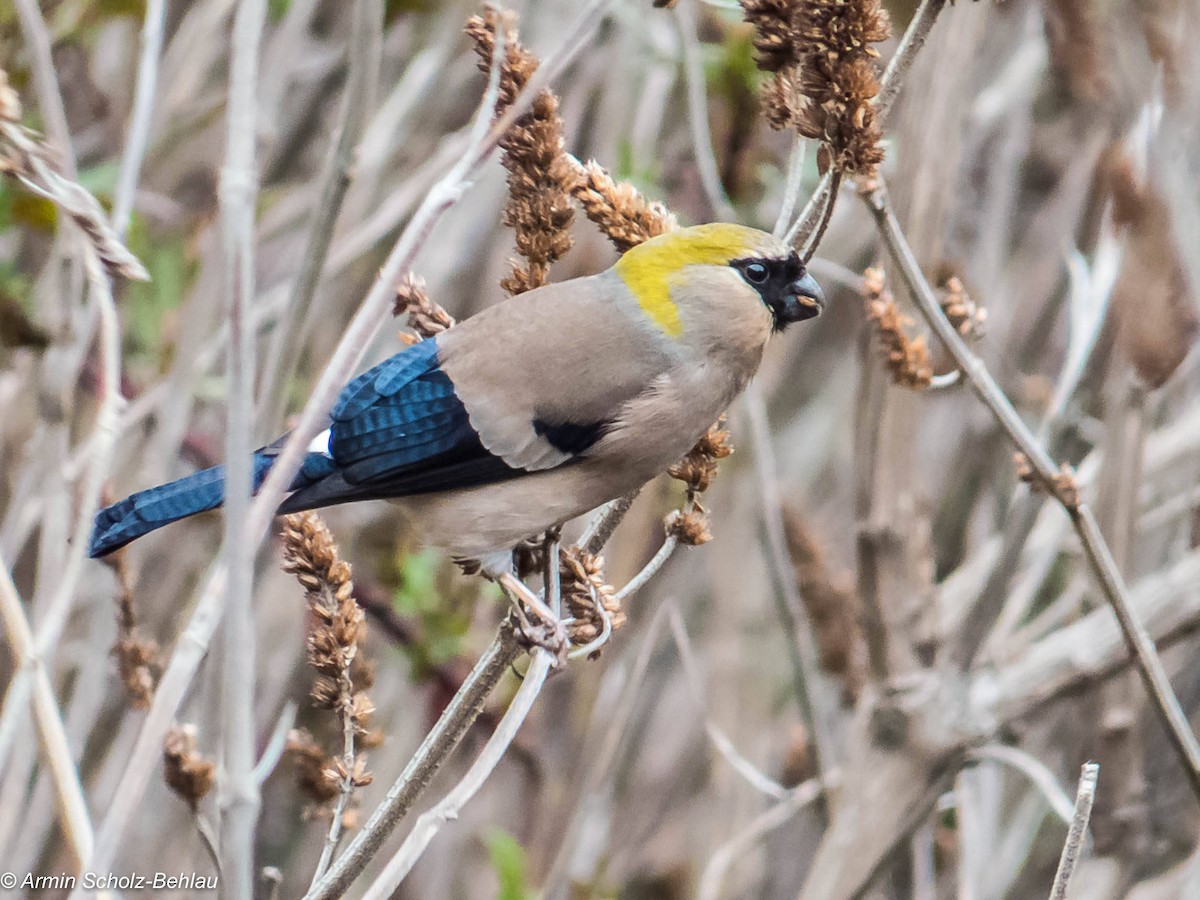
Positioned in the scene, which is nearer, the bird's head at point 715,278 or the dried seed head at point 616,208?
the dried seed head at point 616,208

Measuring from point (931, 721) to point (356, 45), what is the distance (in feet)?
7.63

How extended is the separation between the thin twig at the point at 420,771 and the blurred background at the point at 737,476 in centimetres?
54

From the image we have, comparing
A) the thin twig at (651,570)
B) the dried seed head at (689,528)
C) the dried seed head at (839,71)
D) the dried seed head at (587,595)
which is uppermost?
the dried seed head at (839,71)

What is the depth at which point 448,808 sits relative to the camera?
1.89 metres

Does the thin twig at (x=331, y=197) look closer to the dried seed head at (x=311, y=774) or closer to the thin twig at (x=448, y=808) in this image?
the thin twig at (x=448, y=808)

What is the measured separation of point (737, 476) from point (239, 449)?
3116mm

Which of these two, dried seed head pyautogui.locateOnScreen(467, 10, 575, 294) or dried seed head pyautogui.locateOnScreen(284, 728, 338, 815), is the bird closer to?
dried seed head pyautogui.locateOnScreen(467, 10, 575, 294)

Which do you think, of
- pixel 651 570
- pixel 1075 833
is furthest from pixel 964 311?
pixel 1075 833

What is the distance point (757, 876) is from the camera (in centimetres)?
480

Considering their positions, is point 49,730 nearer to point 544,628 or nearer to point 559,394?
point 544,628

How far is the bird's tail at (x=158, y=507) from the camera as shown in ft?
8.34

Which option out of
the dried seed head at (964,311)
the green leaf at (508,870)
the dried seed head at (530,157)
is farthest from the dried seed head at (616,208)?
the green leaf at (508,870)

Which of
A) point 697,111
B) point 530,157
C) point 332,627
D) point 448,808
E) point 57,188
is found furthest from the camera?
point 697,111

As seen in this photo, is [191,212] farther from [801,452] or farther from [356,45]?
[356,45]
